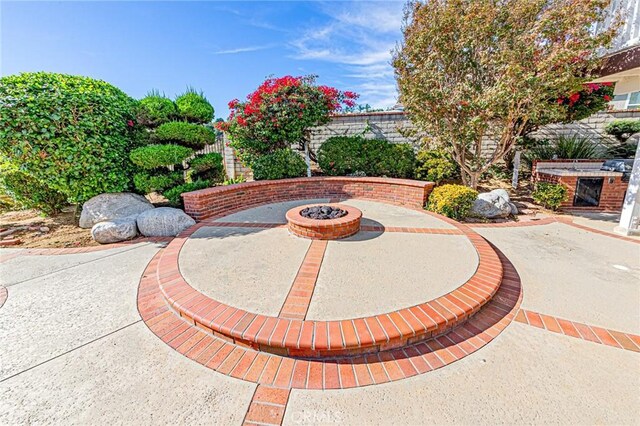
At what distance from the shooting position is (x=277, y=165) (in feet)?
24.1

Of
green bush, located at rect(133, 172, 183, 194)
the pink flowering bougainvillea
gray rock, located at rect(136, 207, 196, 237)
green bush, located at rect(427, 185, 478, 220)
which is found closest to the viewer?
gray rock, located at rect(136, 207, 196, 237)

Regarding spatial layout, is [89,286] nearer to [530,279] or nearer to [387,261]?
[387,261]

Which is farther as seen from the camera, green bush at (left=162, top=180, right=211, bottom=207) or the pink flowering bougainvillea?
the pink flowering bougainvillea

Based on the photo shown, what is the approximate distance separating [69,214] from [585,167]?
1374cm

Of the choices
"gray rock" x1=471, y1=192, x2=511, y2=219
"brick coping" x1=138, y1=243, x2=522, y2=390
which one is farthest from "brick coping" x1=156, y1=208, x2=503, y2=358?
Answer: "gray rock" x1=471, y1=192, x2=511, y2=219

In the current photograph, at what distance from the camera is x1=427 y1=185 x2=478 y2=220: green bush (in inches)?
211

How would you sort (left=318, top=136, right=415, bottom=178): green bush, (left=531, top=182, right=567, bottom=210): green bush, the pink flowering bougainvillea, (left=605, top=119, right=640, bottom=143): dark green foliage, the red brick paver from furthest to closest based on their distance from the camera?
1. (left=605, top=119, right=640, bottom=143): dark green foliage
2. (left=318, top=136, right=415, bottom=178): green bush
3. the pink flowering bougainvillea
4. (left=531, top=182, right=567, bottom=210): green bush
5. the red brick paver

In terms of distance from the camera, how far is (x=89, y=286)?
3.11 meters

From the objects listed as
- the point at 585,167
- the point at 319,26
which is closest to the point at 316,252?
the point at 319,26

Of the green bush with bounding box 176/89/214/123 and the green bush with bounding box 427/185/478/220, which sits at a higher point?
the green bush with bounding box 176/89/214/123

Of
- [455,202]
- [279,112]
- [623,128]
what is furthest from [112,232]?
[623,128]

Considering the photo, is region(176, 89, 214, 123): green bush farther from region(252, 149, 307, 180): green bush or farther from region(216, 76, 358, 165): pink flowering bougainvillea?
region(252, 149, 307, 180): green bush

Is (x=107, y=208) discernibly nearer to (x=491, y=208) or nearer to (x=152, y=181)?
(x=152, y=181)

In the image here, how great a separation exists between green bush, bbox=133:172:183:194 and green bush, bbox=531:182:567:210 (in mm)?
8774
